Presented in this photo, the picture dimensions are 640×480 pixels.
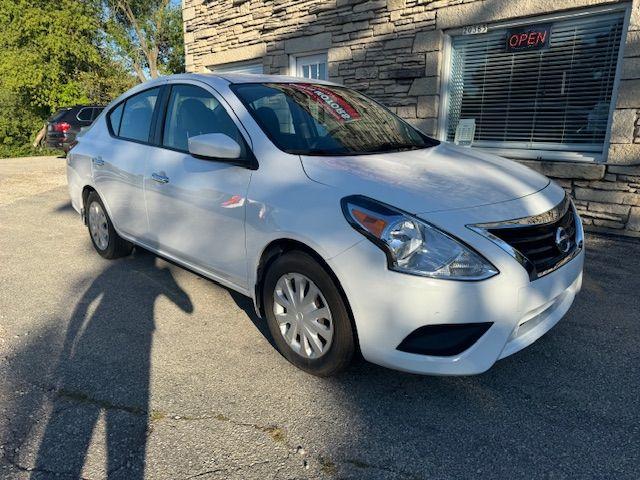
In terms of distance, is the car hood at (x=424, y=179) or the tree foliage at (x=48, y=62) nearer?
the car hood at (x=424, y=179)

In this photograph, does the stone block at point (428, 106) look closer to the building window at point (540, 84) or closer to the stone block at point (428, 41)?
the building window at point (540, 84)

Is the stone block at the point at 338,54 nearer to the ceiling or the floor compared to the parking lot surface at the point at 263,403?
nearer to the ceiling

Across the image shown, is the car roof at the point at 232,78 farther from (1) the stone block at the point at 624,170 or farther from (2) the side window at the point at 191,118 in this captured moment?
(1) the stone block at the point at 624,170

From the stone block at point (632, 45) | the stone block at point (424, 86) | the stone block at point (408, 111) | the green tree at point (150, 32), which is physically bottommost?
the stone block at point (408, 111)

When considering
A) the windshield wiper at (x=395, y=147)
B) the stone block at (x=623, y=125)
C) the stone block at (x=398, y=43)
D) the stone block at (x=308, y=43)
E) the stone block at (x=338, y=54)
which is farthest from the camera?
the stone block at (x=308, y=43)

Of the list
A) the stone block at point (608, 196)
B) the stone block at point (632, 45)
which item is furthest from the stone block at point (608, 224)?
the stone block at point (632, 45)

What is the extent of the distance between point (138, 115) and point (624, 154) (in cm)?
516

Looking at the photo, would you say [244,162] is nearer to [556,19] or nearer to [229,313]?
[229,313]

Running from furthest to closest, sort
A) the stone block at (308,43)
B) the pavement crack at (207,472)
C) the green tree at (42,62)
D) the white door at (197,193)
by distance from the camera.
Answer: the green tree at (42,62), the stone block at (308,43), the white door at (197,193), the pavement crack at (207,472)

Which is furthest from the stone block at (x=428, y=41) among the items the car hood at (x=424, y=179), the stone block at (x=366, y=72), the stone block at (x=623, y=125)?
the car hood at (x=424, y=179)

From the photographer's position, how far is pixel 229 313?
3.67m

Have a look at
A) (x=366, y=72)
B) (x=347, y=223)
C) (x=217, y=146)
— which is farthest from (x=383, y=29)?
(x=347, y=223)

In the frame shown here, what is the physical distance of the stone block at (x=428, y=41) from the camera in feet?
22.5

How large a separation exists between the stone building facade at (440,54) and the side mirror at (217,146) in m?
4.56
